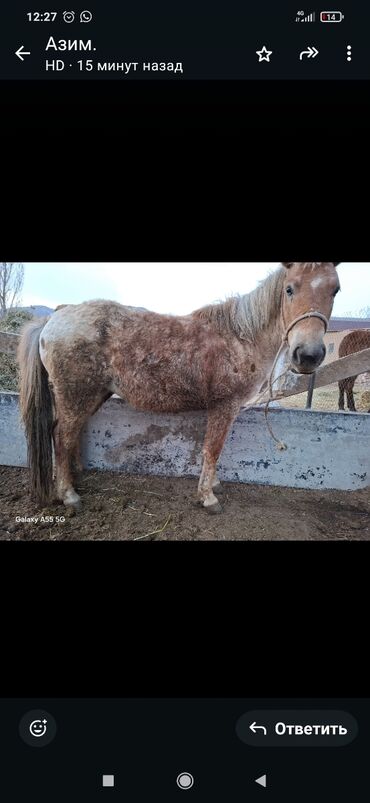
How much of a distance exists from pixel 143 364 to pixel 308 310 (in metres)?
0.62

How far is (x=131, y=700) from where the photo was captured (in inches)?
21.3

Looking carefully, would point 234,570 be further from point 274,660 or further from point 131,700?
point 131,700

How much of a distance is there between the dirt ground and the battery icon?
3.41 ft

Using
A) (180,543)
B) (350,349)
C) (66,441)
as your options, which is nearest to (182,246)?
(180,543)

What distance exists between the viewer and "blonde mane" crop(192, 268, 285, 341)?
3.58 ft

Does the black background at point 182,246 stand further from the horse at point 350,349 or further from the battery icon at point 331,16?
the horse at point 350,349

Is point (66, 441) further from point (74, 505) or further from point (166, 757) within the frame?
point (166, 757)

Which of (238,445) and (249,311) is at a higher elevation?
(249,311)

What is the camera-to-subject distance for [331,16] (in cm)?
51

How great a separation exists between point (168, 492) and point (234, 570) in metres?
0.59

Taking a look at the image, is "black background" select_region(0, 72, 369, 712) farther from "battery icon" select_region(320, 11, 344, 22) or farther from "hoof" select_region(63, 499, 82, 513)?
"hoof" select_region(63, 499, 82, 513)

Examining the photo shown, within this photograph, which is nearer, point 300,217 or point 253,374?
point 300,217

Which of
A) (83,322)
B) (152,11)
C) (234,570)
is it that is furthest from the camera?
(83,322)

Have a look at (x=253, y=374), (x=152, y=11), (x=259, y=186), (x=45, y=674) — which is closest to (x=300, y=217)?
(x=259, y=186)
